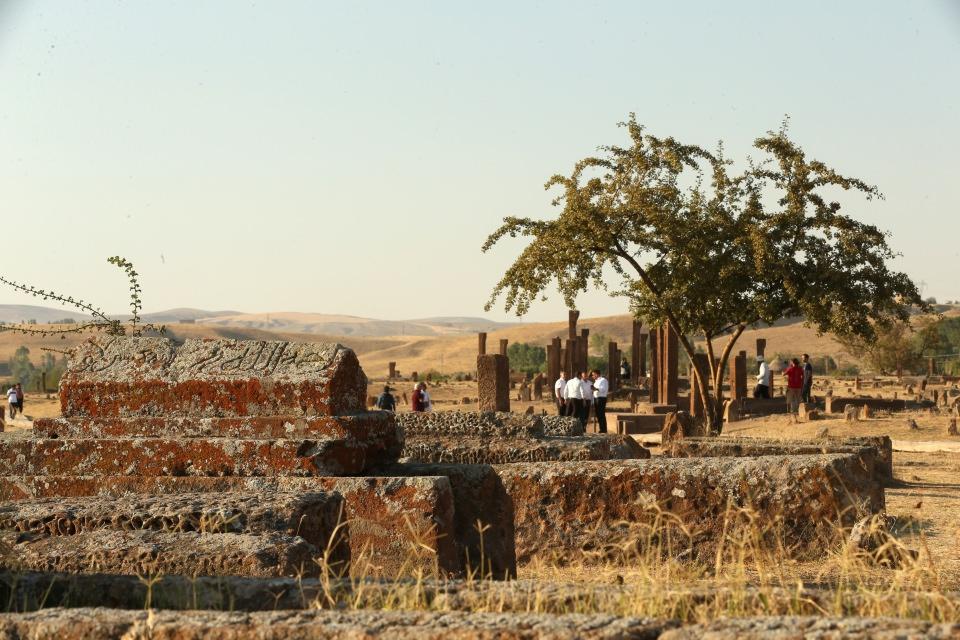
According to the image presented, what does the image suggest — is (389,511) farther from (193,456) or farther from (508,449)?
(508,449)

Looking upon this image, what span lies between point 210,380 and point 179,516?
78.9 inches

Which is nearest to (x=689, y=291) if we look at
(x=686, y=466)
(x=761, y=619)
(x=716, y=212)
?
(x=716, y=212)

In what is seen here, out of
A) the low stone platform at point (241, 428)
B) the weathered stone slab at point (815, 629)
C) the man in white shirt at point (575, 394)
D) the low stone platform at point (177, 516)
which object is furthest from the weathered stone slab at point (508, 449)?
the man in white shirt at point (575, 394)

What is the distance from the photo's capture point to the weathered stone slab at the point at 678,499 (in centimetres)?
739

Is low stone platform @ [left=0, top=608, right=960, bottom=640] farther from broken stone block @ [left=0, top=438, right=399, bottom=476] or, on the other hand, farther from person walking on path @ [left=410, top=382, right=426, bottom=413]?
person walking on path @ [left=410, top=382, right=426, bottom=413]

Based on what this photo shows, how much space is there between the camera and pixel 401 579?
4371 mm

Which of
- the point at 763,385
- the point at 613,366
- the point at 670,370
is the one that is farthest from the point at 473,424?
the point at 613,366

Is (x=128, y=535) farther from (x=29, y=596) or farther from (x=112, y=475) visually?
(x=112, y=475)

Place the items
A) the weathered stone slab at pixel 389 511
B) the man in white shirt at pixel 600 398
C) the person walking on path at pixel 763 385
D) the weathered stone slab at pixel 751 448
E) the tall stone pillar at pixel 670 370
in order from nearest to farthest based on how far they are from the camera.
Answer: the weathered stone slab at pixel 389 511 → the weathered stone slab at pixel 751 448 → the man in white shirt at pixel 600 398 → the person walking on path at pixel 763 385 → the tall stone pillar at pixel 670 370

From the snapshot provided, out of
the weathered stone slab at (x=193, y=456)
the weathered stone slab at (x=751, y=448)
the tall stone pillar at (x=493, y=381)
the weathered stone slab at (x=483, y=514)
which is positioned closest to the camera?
the weathered stone slab at (x=483, y=514)

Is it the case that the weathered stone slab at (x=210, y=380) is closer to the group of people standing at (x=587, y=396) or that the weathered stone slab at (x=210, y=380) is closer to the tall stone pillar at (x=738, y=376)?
the group of people standing at (x=587, y=396)

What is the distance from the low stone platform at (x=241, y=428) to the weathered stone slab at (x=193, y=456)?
2.3 inches

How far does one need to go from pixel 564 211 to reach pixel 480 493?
17.6 metres

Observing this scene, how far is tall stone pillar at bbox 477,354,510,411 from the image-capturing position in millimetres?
23453
